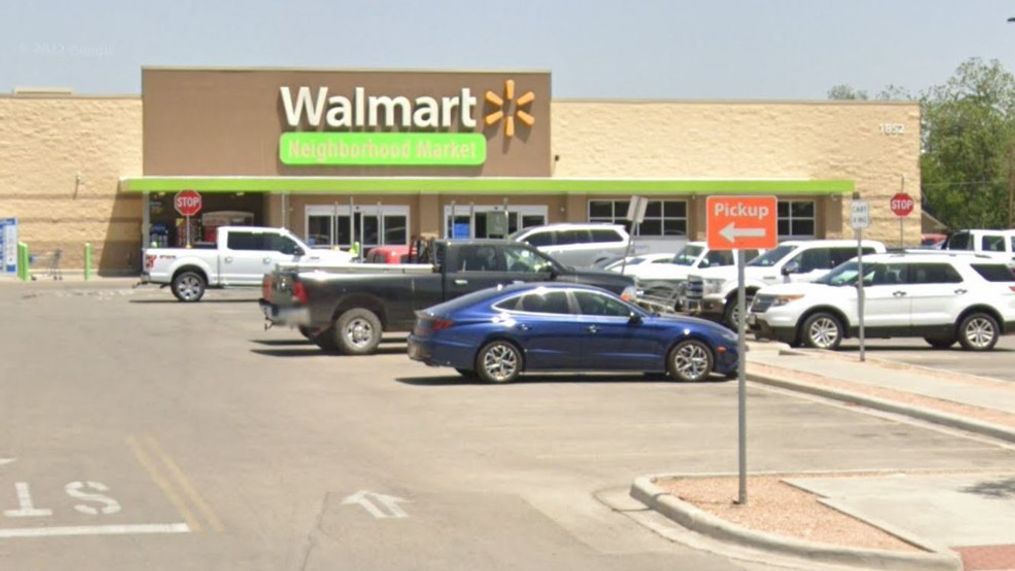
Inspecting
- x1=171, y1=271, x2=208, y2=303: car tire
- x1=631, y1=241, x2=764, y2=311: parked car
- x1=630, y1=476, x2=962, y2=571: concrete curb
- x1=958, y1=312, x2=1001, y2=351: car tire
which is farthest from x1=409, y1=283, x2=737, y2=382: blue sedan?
x1=171, y1=271, x2=208, y2=303: car tire

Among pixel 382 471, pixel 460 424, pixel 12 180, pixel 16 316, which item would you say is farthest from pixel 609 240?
pixel 382 471

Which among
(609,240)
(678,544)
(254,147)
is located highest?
(254,147)

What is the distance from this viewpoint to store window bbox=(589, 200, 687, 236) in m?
58.8

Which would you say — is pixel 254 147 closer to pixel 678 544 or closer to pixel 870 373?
pixel 870 373

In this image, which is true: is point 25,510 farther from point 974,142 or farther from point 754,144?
point 974,142

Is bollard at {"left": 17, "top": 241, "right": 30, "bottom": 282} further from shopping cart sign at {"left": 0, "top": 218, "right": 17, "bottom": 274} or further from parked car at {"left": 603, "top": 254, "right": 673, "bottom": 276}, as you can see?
parked car at {"left": 603, "top": 254, "right": 673, "bottom": 276}

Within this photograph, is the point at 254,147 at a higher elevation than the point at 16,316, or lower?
higher

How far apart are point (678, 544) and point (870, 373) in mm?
12326

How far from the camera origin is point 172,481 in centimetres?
1239

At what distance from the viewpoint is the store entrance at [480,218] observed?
56.7 m

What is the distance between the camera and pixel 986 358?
83.8 ft

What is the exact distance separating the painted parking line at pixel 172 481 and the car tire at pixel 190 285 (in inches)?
960

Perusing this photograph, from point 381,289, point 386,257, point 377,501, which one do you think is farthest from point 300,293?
point 386,257

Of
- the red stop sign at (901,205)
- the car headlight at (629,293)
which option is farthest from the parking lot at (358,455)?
the red stop sign at (901,205)
